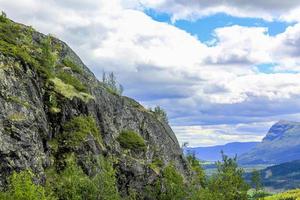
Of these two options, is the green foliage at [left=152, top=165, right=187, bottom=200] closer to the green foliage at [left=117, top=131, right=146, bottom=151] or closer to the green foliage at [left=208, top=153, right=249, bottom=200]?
→ the green foliage at [left=117, top=131, right=146, bottom=151]

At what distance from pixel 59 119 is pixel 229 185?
56.7m

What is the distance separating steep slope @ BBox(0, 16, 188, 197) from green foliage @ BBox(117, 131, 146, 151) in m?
1.40

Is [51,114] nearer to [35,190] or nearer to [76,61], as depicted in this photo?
[35,190]

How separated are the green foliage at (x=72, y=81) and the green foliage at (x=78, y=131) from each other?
11.6 meters

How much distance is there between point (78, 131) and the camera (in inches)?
4702

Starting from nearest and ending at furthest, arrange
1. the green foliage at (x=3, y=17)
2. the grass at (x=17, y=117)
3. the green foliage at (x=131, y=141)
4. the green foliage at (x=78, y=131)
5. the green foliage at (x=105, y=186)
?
1. the grass at (x=17, y=117)
2. the green foliage at (x=105, y=186)
3. the green foliage at (x=78, y=131)
4. the green foliage at (x=131, y=141)
5. the green foliage at (x=3, y=17)

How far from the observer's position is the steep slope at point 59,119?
322 feet

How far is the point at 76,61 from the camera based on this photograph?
554ft

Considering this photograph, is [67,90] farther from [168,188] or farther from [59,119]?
[168,188]

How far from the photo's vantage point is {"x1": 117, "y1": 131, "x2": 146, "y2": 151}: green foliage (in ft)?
457

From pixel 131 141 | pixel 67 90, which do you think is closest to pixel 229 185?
pixel 131 141

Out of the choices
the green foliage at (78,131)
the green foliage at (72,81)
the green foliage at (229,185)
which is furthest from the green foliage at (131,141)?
the green foliage at (229,185)

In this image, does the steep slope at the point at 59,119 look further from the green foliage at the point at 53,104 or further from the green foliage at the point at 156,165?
the green foliage at the point at 156,165

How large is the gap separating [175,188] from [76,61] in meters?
65.5
